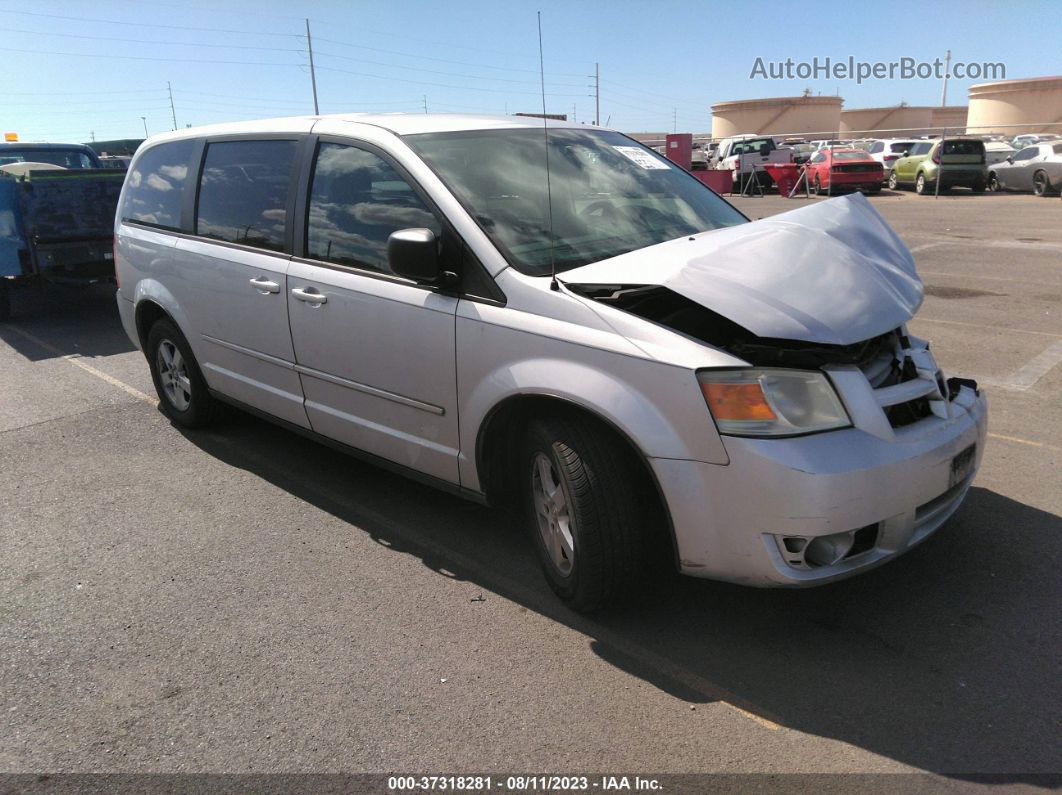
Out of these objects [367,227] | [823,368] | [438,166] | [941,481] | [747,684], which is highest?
[438,166]

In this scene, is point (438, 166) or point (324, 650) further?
point (438, 166)

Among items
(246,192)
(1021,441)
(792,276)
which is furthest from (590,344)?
(1021,441)

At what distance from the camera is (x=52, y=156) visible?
47.9 feet

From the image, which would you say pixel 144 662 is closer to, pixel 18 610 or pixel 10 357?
pixel 18 610

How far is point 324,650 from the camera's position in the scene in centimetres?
325

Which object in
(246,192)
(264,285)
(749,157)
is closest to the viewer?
(264,285)

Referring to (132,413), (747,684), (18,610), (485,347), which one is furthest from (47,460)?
(747,684)

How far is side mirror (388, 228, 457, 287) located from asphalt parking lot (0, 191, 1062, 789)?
1329 mm

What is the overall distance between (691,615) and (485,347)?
1322 millimetres

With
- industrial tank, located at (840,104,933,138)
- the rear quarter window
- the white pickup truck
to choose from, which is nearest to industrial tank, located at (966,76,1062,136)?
industrial tank, located at (840,104,933,138)

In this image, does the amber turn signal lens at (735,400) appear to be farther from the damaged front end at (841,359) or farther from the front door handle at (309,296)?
the front door handle at (309,296)

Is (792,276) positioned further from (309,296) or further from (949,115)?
(949,115)

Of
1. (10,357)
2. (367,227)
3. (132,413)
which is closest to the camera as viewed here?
(367,227)

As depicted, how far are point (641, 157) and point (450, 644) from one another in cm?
269
